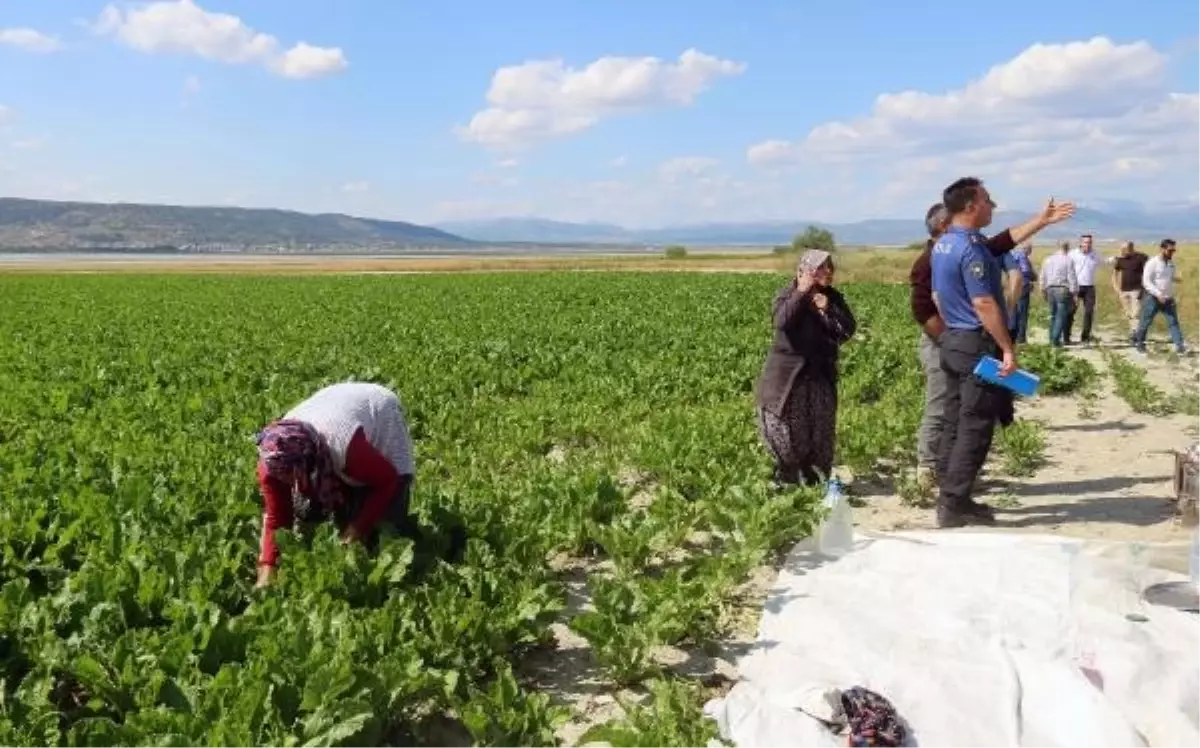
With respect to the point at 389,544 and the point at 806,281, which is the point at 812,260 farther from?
the point at 389,544

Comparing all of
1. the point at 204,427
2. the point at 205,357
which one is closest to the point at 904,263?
the point at 205,357

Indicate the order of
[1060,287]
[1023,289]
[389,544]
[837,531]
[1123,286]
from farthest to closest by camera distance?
[1123,286]
[1060,287]
[1023,289]
[837,531]
[389,544]

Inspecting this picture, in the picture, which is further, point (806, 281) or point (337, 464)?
point (806, 281)

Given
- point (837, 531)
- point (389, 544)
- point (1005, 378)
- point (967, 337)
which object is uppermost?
point (967, 337)

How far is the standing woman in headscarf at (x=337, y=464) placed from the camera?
456 centimetres

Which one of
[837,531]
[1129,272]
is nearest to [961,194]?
[837,531]

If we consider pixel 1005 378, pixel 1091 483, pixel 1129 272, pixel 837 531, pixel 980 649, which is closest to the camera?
pixel 980 649

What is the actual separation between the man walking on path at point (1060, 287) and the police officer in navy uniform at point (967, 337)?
995 cm

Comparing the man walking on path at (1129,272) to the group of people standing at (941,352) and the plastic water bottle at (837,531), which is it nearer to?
the group of people standing at (941,352)

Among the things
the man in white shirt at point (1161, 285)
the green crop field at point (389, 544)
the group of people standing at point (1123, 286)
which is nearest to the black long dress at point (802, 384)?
the green crop field at point (389, 544)

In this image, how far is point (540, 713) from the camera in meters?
3.91

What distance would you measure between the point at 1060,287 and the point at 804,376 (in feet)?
34.7

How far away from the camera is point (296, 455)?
452cm

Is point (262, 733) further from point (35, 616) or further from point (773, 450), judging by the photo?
point (773, 450)
